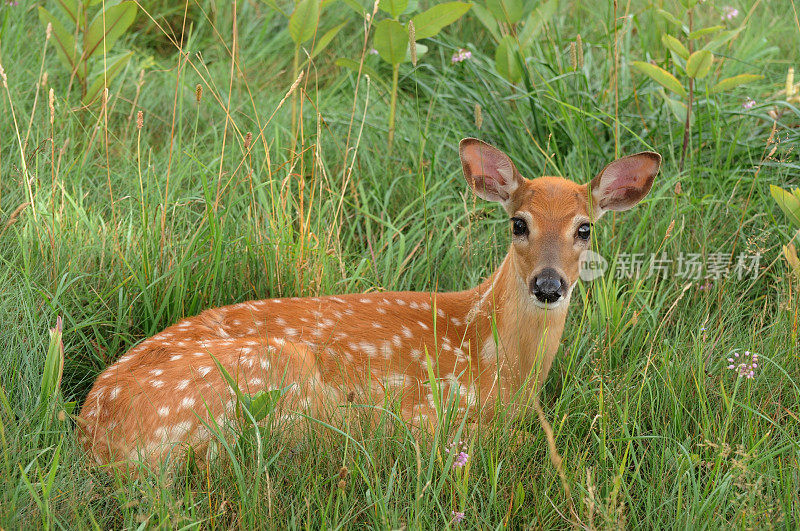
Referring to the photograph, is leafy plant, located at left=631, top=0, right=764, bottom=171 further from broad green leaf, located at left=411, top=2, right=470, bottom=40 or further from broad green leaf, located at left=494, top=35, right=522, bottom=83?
broad green leaf, located at left=411, top=2, right=470, bottom=40

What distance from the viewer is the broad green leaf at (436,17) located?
13.4ft

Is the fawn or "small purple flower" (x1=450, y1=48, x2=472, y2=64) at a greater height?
"small purple flower" (x1=450, y1=48, x2=472, y2=64)

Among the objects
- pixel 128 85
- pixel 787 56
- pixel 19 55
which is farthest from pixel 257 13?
pixel 787 56

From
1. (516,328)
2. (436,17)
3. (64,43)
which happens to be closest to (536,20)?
(436,17)

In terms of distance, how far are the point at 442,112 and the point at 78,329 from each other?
8.15 ft

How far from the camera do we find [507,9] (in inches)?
174

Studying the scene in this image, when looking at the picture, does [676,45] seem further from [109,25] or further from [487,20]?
[109,25]

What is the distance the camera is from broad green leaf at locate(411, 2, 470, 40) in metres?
4.09

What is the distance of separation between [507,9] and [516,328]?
1868 millimetres

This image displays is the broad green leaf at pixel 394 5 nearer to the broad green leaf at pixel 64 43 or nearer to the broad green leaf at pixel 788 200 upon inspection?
the broad green leaf at pixel 64 43

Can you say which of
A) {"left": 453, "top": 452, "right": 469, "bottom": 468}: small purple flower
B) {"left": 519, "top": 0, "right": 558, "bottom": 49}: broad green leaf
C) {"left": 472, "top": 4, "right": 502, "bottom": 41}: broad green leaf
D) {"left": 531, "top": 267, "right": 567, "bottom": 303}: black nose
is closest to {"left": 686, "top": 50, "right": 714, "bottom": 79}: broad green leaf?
{"left": 519, "top": 0, "right": 558, "bottom": 49}: broad green leaf

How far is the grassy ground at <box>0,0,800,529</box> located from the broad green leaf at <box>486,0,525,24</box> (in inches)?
12.2

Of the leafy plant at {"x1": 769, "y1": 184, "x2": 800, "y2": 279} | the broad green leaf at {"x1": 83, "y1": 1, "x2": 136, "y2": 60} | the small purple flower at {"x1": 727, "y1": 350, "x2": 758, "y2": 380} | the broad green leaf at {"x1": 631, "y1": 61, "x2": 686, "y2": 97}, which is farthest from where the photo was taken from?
the broad green leaf at {"x1": 83, "y1": 1, "x2": 136, "y2": 60}

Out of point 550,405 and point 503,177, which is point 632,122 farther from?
point 550,405
